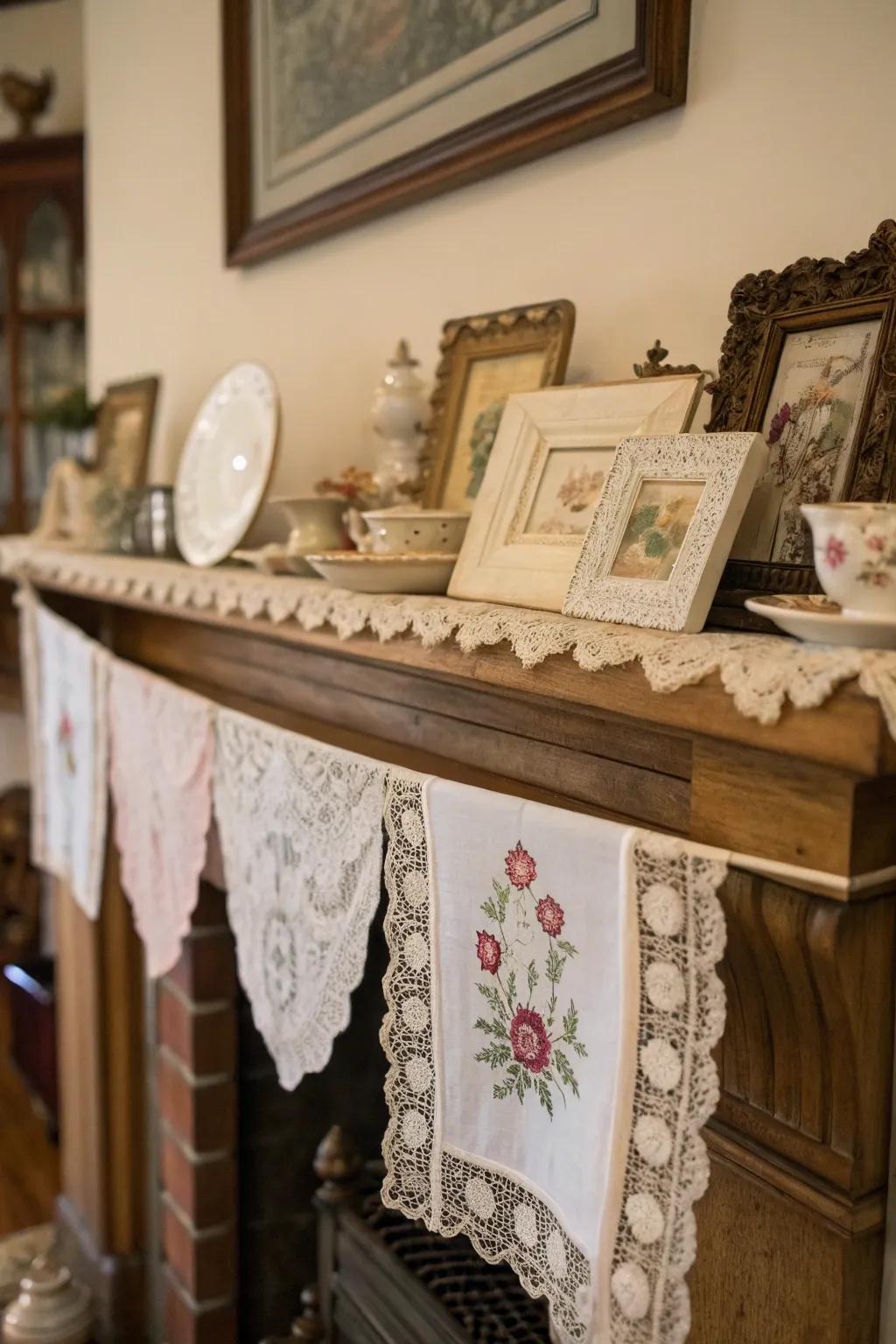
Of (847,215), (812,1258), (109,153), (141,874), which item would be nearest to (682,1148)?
(812,1258)

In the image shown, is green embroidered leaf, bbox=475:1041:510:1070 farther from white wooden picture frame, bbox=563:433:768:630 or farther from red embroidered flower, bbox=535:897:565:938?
white wooden picture frame, bbox=563:433:768:630

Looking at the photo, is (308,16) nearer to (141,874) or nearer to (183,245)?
(183,245)

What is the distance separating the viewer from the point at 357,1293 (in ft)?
3.97

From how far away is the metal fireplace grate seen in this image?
43.3 inches

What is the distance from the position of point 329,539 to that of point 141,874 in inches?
22.5

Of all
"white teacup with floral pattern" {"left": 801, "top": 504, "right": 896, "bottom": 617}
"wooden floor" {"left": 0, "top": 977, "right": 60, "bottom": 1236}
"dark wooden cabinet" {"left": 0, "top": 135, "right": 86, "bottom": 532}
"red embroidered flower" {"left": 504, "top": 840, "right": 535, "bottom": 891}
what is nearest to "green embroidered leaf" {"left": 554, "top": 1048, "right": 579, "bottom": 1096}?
"red embroidered flower" {"left": 504, "top": 840, "right": 535, "bottom": 891}

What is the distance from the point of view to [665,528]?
705mm

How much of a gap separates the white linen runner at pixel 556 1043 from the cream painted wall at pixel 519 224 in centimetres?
44

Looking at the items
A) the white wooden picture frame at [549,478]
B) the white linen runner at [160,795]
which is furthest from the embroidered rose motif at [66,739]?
the white wooden picture frame at [549,478]

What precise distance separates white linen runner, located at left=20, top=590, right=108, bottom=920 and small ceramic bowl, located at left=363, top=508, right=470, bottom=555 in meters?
0.71

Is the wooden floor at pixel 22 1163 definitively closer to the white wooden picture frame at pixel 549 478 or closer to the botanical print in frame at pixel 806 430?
the white wooden picture frame at pixel 549 478

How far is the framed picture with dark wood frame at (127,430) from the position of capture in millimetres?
1797

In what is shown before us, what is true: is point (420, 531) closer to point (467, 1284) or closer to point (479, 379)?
point (479, 379)

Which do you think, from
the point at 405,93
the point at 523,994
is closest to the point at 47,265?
the point at 405,93
